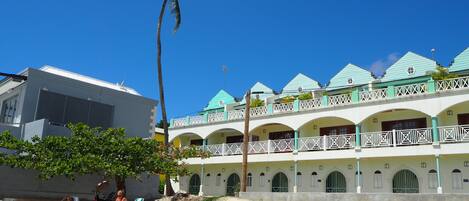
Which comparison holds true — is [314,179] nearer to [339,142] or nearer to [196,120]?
[339,142]

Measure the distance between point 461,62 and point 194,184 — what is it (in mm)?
18242

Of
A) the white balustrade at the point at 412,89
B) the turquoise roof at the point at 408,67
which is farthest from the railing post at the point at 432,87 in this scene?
the turquoise roof at the point at 408,67

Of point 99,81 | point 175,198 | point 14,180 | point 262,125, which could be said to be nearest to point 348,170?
point 262,125

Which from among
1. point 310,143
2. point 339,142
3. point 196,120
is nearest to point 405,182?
point 339,142

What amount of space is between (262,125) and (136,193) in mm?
9496

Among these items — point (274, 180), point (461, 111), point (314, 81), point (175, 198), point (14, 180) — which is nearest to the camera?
point (14, 180)

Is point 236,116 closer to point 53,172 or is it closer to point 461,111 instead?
point 461,111

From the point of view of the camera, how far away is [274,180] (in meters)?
26.6

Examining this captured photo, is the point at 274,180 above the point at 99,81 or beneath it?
beneath

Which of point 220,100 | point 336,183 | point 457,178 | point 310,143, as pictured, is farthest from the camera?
point 220,100

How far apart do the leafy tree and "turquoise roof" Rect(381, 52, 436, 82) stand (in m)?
15.0

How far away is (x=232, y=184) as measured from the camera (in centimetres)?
2881

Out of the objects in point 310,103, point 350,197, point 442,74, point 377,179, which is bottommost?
point 350,197

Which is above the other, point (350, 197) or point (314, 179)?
point (314, 179)
